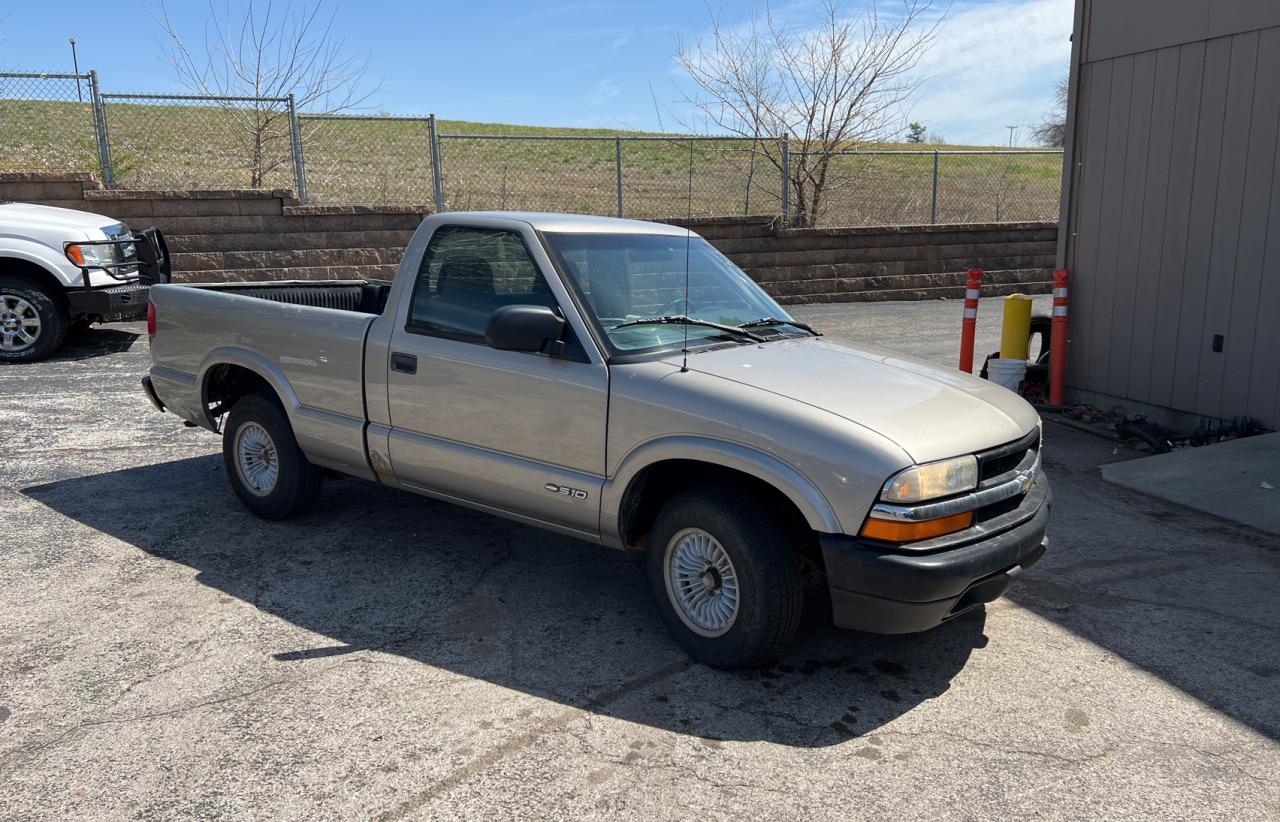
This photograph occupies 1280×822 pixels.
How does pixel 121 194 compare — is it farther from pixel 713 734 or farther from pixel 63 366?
pixel 713 734

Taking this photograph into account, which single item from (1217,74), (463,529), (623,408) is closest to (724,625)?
(623,408)

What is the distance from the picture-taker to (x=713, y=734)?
3.63 meters

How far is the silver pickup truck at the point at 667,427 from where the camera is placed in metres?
3.71

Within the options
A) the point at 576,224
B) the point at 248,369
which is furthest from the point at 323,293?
the point at 576,224

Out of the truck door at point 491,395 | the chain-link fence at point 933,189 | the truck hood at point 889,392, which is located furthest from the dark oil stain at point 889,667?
the chain-link fence at point 933,189

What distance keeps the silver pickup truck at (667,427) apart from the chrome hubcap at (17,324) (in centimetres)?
624

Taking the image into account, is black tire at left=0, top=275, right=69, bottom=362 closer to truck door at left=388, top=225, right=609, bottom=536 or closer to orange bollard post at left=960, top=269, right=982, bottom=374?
truck door at left=388, top=225, right=609, bottom=536

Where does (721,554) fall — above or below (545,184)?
below

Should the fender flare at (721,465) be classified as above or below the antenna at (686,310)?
below

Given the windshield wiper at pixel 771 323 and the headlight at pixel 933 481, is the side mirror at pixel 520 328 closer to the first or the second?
the windshield wiper at pixel 771 323

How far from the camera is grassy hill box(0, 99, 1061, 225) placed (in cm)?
1412

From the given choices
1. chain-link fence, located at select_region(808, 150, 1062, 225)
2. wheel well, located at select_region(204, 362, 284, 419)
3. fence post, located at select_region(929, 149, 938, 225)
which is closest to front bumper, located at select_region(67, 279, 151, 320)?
wheel well, located at select_region(204, 362, 284, 419)

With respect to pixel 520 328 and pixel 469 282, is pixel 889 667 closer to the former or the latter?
pixel 520 328

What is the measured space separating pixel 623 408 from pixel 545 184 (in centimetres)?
1452
